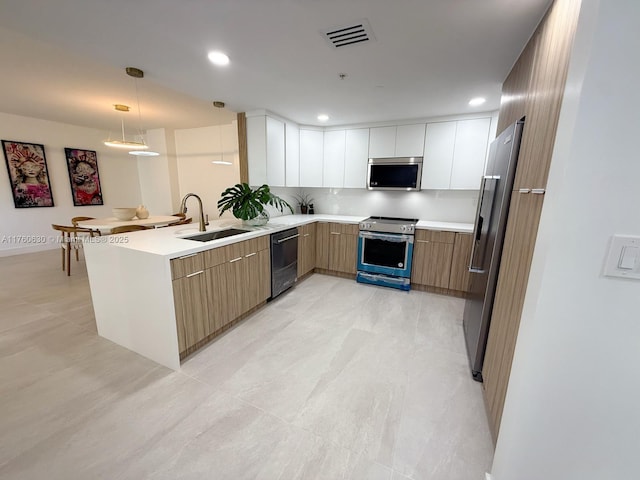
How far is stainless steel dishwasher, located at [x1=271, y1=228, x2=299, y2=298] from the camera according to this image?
300cm

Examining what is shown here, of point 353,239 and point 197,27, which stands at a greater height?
point 197,27

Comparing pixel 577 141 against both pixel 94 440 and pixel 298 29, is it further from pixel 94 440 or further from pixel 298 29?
pixel 94 440

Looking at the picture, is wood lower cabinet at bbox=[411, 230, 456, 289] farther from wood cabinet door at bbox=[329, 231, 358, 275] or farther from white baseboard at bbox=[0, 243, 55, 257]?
white baseboard at bbox=[0, 243, 55, 257]

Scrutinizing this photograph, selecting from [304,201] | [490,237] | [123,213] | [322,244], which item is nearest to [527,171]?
[490,237]

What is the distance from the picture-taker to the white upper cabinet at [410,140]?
353cm

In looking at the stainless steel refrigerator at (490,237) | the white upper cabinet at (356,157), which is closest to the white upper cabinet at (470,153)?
the white upper cabinet at (356,157)

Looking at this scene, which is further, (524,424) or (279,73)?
(279,73)

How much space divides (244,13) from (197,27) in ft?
1.22

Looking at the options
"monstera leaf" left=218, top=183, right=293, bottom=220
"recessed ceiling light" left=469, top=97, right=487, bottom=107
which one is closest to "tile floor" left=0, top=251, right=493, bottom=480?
"monstera leaf" left=218, top=183, right=293, bottom=220

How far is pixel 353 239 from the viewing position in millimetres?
3752

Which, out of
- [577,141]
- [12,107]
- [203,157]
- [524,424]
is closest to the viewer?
[577,141]

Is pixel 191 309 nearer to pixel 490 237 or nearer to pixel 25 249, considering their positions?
pixel 490 237

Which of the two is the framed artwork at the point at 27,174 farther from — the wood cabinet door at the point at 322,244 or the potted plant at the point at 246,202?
the wood cabinet door at the point at 322,244

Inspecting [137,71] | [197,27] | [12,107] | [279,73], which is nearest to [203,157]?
[12,107]
